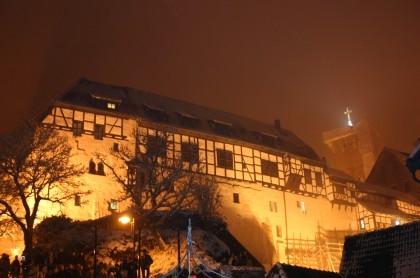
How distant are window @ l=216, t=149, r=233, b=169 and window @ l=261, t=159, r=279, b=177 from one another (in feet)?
12.5

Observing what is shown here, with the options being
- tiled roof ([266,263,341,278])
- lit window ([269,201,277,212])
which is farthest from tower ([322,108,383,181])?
tiled roof ([266,263,341,278])

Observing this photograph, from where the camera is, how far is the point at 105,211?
120 ft

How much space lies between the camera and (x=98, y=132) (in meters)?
38.5

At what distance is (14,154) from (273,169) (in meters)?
25.7

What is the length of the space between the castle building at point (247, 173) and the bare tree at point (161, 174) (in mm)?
731

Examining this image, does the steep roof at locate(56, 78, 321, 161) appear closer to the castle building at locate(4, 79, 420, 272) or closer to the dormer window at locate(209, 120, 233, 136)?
the dormer window at locate(209, 120, 233, 136)

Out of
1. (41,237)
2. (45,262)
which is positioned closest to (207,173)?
(41,237)

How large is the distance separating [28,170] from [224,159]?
18514mm

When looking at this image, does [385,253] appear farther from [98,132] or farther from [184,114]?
[184,114]

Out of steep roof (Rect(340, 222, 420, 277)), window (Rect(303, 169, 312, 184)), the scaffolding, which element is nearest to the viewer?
steep roof (Rect(340, 222, 420, 277))

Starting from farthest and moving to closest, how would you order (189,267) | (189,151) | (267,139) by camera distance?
(267,139) < (189,151) < (189,267)

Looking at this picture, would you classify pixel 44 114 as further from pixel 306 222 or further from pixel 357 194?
pixel 357 194

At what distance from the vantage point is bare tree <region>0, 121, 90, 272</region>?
28.3m

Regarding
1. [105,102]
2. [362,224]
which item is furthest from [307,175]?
[105,102]
